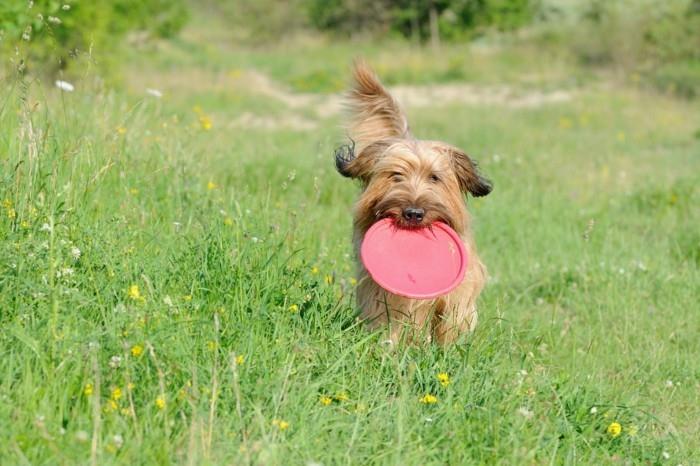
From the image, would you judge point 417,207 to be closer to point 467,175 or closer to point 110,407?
point 467,175

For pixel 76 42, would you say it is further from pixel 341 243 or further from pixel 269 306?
pixel 269 306

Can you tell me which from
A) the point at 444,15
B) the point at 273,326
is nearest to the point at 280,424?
the point at 273,326

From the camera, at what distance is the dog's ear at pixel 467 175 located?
5070mm

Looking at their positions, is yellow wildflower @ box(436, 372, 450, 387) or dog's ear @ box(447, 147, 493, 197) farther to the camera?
dog's ear @ box(447, 147, 493, 197)

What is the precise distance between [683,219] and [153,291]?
18.6ft

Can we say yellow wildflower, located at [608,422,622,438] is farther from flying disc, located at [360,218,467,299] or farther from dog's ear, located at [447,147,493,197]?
dog's ear, located at [447,147,493,197]

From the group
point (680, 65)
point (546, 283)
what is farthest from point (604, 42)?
point (546, 283)

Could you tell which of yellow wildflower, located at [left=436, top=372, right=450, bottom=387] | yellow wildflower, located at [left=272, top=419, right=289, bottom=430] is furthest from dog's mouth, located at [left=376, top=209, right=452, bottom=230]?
yellow wildflower, located at [left=272, top=419, right=289, bottom=430]

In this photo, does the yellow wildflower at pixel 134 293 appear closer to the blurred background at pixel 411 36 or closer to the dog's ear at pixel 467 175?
the dog's ear at pixel 467 175

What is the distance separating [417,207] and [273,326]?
3.36 ft

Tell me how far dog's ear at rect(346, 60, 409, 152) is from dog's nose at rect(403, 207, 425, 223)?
120cm

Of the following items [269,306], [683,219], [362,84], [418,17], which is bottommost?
[418,17]

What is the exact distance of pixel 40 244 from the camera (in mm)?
3965

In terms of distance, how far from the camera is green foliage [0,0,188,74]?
5293mm
